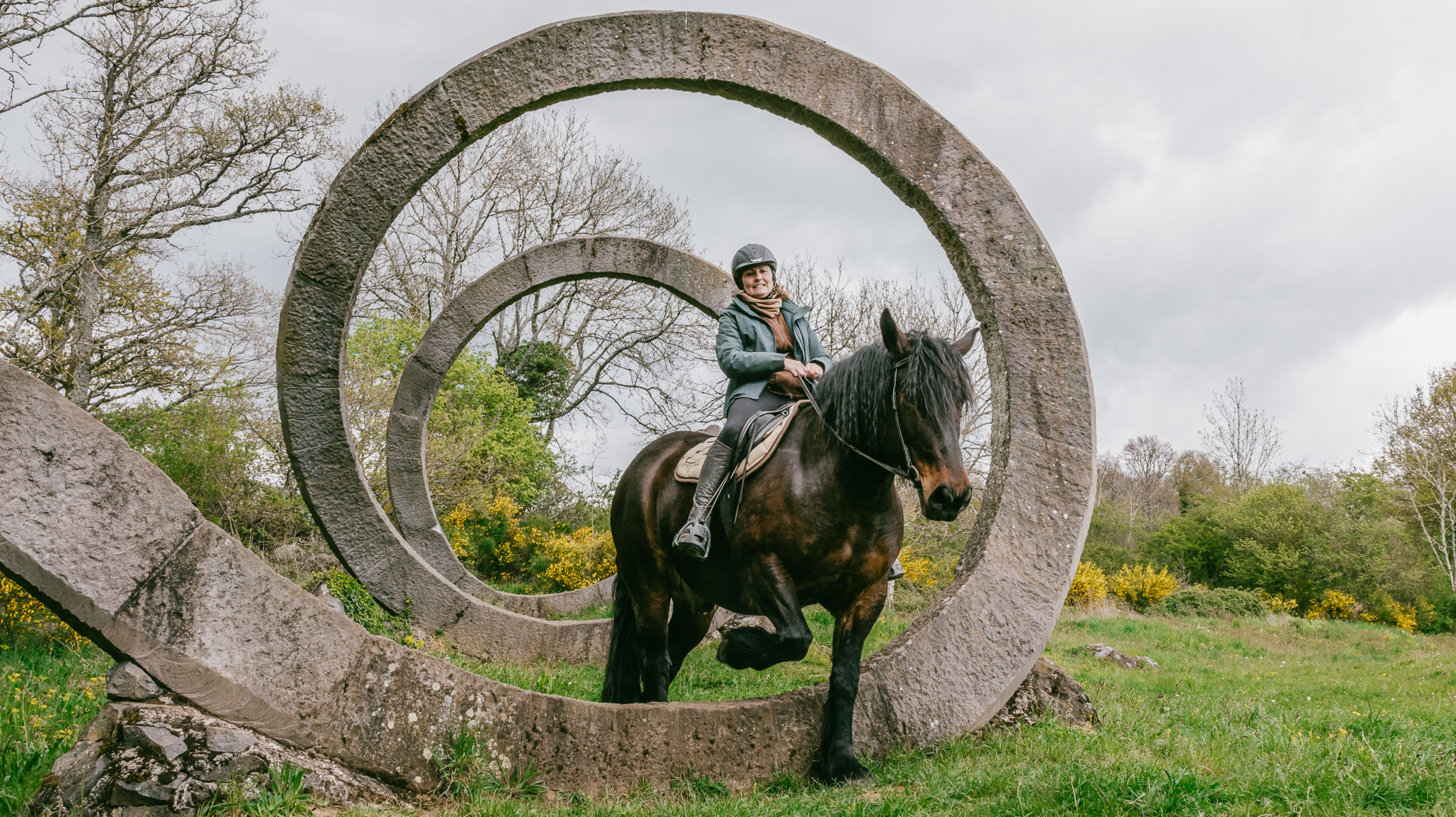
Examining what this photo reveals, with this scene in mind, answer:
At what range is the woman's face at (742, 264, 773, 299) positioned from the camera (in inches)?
211

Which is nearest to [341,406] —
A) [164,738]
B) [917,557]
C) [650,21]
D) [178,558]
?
[178,558]

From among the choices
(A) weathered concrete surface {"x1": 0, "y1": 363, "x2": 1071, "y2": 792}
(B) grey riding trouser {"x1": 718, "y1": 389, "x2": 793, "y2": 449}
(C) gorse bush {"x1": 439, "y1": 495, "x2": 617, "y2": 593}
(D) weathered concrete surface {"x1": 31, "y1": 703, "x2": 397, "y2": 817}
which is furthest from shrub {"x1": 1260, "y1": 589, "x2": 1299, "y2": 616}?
(D) weathered concrete surface {"x1": 31, "y1": 703, "x2": 397, "y2": 817}

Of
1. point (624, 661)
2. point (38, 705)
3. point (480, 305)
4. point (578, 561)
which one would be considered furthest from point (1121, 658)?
point (38, 705)

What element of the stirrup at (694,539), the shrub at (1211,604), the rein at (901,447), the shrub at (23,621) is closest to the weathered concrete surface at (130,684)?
the stirrup at (694,539)

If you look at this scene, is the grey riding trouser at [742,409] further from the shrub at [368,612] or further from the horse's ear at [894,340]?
the shrub at [368,612]

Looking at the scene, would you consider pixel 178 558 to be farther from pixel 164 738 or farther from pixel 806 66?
pixel 806 66

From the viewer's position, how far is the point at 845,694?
4242mm

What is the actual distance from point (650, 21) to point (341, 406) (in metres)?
3.31

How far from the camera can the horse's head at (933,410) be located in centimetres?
372

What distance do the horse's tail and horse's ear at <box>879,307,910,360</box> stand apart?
2.75 meters

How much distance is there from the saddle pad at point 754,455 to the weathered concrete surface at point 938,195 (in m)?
1.27

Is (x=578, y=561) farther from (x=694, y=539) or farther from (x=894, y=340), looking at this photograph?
(x=894, y=340)

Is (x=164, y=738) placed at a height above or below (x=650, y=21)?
below

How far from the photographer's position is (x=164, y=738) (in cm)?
331
